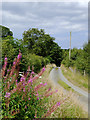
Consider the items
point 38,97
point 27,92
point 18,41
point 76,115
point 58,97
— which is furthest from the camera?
point 18,41

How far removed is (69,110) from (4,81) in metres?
1.89

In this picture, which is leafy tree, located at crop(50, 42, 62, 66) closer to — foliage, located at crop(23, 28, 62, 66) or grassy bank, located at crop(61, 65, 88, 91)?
foliage, located at crop(23, 28, 62, 66)

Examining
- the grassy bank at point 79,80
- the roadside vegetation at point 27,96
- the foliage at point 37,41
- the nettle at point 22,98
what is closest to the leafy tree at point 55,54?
the foliage at point 37,41

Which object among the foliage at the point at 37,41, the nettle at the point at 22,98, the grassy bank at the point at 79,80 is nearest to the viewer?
the nettle at the point at 22,98

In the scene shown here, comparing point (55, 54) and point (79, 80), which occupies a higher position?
point (55, 54)

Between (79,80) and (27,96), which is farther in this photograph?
(79,80)

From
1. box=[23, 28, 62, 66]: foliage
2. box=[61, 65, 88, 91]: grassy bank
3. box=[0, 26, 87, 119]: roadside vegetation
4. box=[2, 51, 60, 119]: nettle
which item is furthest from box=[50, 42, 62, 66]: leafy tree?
box=[2, 51, 60, 119]: nettle

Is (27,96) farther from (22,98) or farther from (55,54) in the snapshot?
(55,54)

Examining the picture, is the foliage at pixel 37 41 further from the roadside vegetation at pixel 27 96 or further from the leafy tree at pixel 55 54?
the roadside vegetation at pixel 27 96

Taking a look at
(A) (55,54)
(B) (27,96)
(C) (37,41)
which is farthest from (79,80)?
(A) (55,54)

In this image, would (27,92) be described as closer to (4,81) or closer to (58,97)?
(4,81)

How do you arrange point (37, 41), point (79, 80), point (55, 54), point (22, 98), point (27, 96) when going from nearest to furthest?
point (22, 98), point (27, 96), point (79, 80), point (37, 41), point (55, 54)

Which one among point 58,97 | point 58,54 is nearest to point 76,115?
point 58,97

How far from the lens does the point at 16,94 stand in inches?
111
